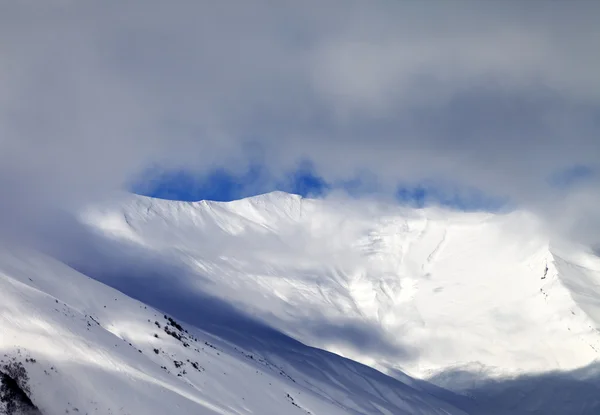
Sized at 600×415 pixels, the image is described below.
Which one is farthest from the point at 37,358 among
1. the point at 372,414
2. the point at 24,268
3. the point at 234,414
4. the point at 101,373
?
the point at 372,414

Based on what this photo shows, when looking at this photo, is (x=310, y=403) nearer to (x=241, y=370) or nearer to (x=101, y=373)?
(x=241, y=370)

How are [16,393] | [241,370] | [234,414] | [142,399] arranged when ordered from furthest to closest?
[241,370], [234,414], [142,399], [16,393]

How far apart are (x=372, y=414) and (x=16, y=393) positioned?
106 metres

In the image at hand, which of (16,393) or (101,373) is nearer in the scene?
(16,393)

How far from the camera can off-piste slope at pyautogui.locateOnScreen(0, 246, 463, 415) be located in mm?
54188

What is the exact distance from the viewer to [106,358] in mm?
61688

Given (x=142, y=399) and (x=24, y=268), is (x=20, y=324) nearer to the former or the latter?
(x=142, y=399)

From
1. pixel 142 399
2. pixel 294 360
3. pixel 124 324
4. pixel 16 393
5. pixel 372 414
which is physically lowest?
pixel 16 393

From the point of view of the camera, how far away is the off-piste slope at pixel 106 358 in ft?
178

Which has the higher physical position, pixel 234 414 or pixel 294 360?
pixel 294 360

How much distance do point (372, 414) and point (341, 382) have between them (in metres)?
52.1

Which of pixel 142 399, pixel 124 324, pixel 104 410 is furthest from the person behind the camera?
pixel 124 324

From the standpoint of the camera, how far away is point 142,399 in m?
57.6

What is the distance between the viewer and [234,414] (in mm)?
67312
